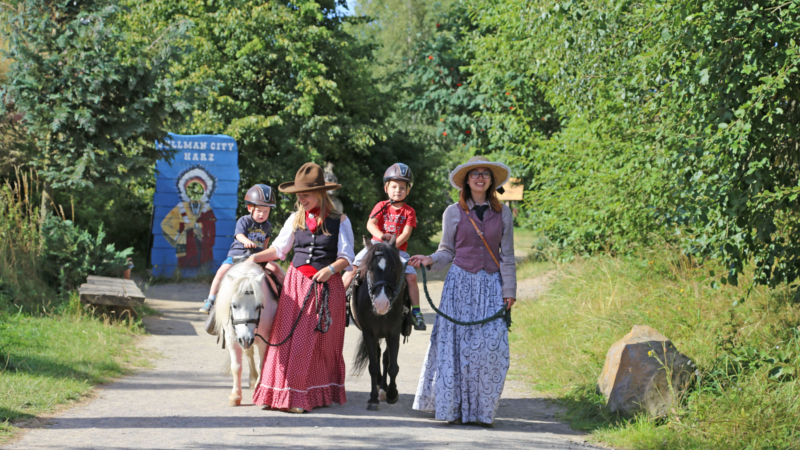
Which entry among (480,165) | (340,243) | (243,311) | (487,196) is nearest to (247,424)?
(243,311)

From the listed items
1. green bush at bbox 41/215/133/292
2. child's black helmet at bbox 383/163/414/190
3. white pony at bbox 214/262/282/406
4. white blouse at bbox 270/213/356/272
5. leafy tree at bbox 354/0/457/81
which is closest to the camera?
white pony at bbox 214/262/282/406

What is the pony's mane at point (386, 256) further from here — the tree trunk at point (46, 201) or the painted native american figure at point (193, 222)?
the painted native american figure at point (193, 222)

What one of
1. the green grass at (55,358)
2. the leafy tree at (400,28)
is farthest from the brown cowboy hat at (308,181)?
the leafy tree at (400,28)

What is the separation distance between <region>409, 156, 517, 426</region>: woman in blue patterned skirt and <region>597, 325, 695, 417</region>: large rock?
97cm

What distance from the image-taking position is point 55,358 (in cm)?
741

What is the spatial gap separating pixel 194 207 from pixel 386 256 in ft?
39.1

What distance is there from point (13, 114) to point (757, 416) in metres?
12.1

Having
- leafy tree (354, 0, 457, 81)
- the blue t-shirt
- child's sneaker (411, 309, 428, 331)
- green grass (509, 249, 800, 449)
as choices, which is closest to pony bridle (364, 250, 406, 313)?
child's sneaker (411, 309, 428, 331)

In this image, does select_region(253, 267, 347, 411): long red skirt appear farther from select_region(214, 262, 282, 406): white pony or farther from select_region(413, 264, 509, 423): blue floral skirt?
select_region(413, 264, 509, 423): blue floral skirt

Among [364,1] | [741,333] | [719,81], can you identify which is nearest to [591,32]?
[719,81]

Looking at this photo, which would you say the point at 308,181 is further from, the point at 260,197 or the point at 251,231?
the point at 251,231

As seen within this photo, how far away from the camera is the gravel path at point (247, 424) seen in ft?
16.2

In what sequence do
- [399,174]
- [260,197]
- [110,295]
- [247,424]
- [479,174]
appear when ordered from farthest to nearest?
[110,295], [260,197], [399,174], [479,174], [247,424]

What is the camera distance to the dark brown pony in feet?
18.9
